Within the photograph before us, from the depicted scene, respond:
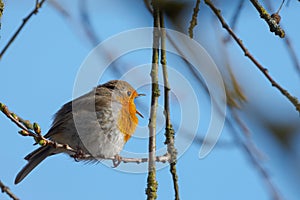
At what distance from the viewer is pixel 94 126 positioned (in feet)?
14.7

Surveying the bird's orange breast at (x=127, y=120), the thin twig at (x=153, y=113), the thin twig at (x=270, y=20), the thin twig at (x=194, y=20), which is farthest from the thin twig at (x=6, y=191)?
the bird's orange breast at (x=127, y=120)

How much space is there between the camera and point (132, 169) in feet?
10.1

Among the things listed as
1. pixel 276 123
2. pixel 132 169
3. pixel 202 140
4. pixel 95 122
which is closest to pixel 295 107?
pixel 276 123

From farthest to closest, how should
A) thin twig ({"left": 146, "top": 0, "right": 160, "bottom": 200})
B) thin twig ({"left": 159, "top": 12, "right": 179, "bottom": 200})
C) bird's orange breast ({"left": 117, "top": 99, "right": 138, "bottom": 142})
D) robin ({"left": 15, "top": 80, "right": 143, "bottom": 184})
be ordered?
bird's orange breast ({"left": 117, "top": 99, "right": 138, "bottom": 142}) → robin ({"left": 15, "top": 80, "right": 143, "bottom": 184}) → thin twig ({"left": 159, "top": 12, "right": 179, "bottom": 200}) → thin twig ({"left": 146, "top": 0, "right": 160, "bottom": 200})

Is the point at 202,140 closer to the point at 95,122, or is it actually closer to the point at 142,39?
the point at 142,39

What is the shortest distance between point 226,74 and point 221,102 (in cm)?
27

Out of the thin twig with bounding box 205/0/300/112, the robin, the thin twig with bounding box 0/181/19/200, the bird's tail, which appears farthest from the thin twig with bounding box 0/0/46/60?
the bird's tail

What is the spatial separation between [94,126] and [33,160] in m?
0.79

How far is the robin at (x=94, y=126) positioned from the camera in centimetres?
443

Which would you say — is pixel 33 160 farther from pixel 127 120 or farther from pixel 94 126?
pixel 127 120

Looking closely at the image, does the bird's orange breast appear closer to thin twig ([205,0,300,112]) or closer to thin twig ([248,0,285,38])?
thin twig ([248,0,285,38])

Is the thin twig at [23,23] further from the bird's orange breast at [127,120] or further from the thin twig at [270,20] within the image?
the bird's orange breast at [127,120]

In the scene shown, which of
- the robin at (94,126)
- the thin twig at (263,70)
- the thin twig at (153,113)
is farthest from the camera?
the robin at (94,126)

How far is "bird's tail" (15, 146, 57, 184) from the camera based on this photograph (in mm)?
4641
